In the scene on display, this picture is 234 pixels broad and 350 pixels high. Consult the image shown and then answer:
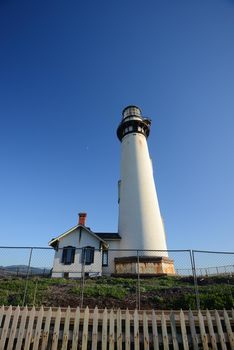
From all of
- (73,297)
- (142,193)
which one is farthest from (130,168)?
(73,297)

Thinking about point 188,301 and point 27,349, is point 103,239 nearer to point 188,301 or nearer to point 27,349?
point 188,301

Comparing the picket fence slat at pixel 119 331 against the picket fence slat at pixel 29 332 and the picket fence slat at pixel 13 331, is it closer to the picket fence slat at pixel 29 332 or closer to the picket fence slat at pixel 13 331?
the picket fence slat at pixel 29 332

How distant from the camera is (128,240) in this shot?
21562 mm

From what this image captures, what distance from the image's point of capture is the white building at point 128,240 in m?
19.8

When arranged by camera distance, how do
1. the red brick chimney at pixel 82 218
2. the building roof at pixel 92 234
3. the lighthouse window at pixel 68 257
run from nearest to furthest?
the lighthouse window at pixel 68 257
the building roof at pixel 92 234
the red brick chimney at pixel 82 218

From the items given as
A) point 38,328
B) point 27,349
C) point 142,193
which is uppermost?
point 142,193

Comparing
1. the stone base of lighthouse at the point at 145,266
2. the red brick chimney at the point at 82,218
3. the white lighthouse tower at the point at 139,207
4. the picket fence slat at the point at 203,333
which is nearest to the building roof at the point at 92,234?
the red brick chimney at the point at 82,218

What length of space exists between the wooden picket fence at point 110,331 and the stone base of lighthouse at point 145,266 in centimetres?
1457

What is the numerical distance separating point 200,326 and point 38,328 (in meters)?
3.62

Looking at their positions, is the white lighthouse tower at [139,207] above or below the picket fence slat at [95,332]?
above

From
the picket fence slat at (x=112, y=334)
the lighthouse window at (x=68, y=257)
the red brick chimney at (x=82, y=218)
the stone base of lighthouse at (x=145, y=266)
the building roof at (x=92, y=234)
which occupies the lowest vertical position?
the picket fence slat at (x=112, y=334)

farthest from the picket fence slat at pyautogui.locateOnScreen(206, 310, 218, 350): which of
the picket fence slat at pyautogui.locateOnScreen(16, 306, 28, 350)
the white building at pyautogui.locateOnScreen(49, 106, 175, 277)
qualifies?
the white building at pyautogui.locateOnScreen(49, 106, 175, 277)

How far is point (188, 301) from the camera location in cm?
852

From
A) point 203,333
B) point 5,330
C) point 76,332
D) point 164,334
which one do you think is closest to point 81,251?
point 5,330
